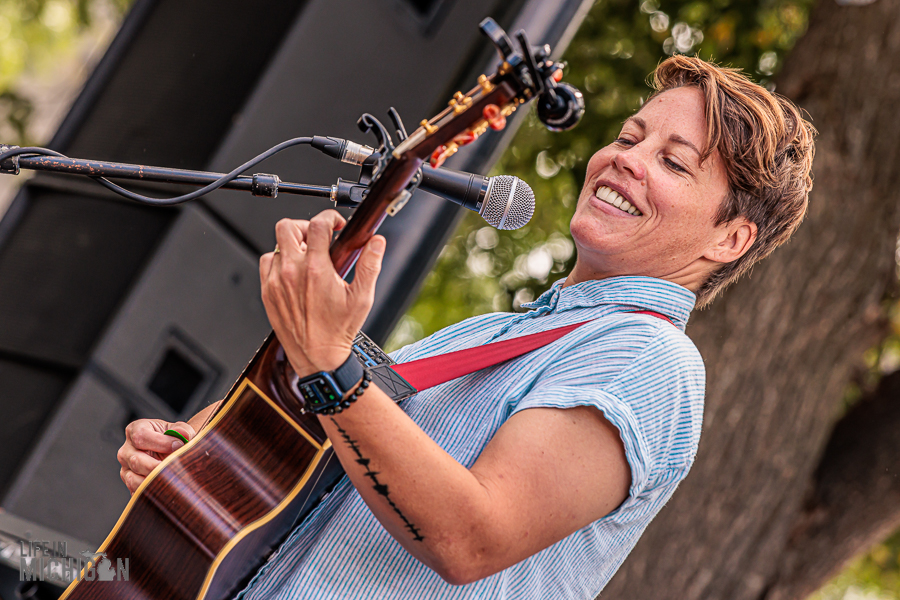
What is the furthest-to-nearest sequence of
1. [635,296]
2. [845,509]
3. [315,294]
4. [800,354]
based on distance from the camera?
[845,509] < [800,354] < [635,296] < [315,294]

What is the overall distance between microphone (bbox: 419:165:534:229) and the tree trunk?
2.14 meters

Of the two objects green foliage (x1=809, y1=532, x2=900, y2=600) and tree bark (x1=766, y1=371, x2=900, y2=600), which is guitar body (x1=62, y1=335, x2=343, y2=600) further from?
green foliage (x1=809, y1=532, x2=900, y2=600)

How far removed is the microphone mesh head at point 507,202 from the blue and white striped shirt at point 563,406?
0.68 ft

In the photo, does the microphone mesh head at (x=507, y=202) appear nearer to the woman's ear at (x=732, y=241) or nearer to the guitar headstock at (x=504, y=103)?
the guitar headstock at (x=504, y=103)

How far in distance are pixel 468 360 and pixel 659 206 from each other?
1.48ft

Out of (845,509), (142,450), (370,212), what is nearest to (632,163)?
(370,212)

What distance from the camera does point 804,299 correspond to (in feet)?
10.6

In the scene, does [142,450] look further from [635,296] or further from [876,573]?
[876,573]

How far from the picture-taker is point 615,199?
4.77 feet

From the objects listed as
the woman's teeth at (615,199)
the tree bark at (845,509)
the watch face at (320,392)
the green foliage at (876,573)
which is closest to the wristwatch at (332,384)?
the watch face at (320,392)

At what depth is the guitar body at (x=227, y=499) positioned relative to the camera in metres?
1.23

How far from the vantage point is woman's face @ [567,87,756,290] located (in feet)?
4.67

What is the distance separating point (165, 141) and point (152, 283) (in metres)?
0.47

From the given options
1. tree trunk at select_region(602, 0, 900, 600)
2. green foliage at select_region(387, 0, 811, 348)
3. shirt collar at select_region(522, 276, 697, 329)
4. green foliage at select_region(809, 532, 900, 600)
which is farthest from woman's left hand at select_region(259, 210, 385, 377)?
green foliage at select_region(809, 532, 900, 600)
